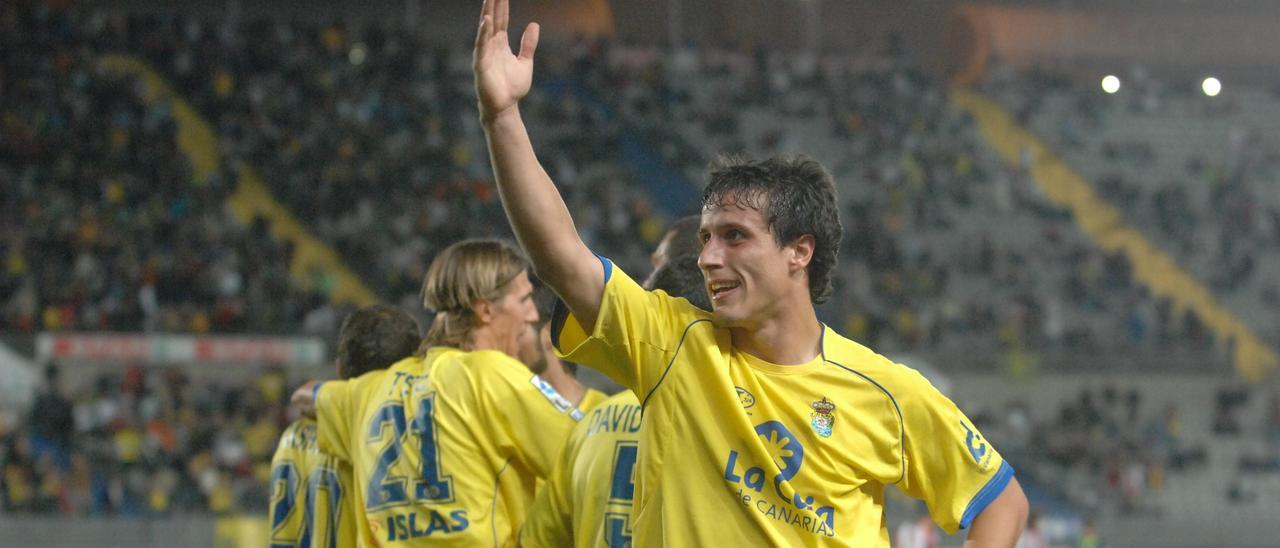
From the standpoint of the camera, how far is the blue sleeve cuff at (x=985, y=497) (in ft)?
11.9

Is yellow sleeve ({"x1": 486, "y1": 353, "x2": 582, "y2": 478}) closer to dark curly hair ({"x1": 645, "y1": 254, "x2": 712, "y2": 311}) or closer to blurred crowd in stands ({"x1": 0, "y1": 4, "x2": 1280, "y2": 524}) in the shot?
dark curly hair ({"x1": 645, "y1": 254, "x2": 712, "y2": 311})

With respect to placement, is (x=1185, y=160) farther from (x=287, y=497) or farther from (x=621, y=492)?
(x=621, y=492)

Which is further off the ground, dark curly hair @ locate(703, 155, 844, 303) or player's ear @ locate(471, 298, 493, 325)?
dark curly hair @ locate(703, 155, 844, 303)

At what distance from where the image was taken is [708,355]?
11.2 ft

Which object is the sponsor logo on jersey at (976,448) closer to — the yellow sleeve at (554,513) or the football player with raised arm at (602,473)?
the football player with raised arm at (602,473)

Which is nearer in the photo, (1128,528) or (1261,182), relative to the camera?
(1128,528)

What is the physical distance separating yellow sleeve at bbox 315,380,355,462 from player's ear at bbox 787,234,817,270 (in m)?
2.18

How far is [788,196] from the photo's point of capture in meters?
3.47

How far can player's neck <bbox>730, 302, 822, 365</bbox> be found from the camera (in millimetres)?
3486

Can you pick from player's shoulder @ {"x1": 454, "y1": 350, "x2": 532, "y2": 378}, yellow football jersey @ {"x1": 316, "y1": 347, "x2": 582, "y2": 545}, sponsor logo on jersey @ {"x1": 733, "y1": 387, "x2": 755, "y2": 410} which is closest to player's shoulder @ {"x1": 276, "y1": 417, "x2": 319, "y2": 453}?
yellow football jersey @ {"x1": 316, "y1": 347, "x2": 582, "y2": 545}

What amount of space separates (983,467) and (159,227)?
1902cm

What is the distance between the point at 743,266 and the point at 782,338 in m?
0.21

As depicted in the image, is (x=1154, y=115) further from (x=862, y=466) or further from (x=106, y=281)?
(x=862, y=466)

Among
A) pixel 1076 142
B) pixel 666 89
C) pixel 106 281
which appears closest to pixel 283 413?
pixel 106 281
